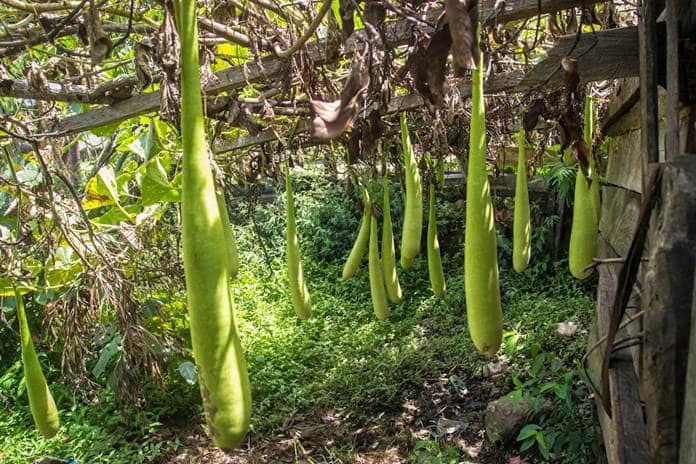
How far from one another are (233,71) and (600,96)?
2.39 m

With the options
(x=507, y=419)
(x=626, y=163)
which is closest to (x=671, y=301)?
(x=626, y=163)

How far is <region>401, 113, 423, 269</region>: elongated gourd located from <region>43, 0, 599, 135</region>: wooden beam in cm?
25

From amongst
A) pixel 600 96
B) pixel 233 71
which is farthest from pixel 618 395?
pixel 600 96

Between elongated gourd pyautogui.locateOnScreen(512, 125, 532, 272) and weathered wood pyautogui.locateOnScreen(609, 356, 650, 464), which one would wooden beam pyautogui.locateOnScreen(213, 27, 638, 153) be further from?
weathered wood pyautogui.locateOnScreen(609, 356, 650, 464)

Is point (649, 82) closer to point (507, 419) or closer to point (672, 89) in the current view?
point (672, 89)

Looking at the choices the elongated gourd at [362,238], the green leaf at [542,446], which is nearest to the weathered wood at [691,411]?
the elongated gourd at [362,238]

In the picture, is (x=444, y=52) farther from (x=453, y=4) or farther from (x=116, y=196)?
(x=116, y=196)

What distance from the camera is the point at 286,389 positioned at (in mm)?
4906

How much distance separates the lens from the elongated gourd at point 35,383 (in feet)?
5.25

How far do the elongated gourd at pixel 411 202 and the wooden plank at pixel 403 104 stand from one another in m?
0.14

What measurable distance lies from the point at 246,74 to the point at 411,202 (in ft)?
2.06

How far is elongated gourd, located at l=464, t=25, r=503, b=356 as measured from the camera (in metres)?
0.75

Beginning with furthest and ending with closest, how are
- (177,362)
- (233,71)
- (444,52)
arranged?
(177,362) < (233,71) < (444,52)

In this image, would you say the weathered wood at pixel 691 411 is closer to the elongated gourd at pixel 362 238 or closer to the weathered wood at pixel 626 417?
the weathered wood at pixel 626 417
